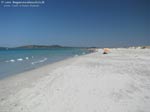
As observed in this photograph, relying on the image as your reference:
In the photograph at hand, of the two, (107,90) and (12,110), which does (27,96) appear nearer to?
(12,110)

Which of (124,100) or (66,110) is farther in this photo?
(124,100)

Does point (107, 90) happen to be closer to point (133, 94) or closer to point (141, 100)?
point (133, 94)

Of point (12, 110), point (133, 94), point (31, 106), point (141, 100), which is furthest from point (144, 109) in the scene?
point (12, 110)

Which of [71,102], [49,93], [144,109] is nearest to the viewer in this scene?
[144,109]

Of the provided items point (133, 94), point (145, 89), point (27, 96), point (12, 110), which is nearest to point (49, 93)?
point (27, 96)

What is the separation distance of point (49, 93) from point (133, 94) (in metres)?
2.60

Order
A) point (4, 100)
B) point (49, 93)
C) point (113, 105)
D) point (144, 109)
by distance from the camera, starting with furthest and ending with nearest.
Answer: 1. point (49, 93)
2. point (4, 100)
3. point (113, 105)
4. point (144, 109)

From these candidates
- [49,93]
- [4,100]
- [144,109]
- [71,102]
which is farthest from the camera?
[49,93]

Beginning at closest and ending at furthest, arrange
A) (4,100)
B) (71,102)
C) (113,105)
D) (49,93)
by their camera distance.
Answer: (113,105)
(71,102)
(4,100)
(49,93)

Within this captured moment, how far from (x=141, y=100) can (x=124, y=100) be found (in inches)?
17.9

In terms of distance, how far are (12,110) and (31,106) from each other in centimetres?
46

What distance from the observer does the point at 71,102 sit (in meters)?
4.82

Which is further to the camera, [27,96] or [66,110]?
[27,96]

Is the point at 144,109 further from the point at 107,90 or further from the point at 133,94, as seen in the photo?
the point at 107,90
